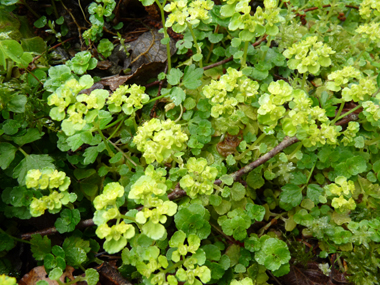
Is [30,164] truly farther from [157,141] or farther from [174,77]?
[174,77]

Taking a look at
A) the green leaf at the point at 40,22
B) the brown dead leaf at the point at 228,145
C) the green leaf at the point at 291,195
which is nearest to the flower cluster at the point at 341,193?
the green leaf at the point at 291,195

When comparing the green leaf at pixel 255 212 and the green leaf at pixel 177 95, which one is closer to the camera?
the green leaf at pixel 255 212

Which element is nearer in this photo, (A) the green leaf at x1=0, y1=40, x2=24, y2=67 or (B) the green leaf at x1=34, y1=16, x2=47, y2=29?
(A) the green leaf at x1=0, y1=40, x2=24, y2=67

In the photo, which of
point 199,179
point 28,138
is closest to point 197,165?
point 199,179

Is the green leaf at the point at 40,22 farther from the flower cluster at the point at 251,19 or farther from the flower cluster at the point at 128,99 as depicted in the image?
the flower cluster at the point at 251,19

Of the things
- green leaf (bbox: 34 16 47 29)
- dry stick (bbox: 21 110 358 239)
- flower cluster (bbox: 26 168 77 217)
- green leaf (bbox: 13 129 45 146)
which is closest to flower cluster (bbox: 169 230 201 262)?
dry stick (bbox: 21 110 358 239)

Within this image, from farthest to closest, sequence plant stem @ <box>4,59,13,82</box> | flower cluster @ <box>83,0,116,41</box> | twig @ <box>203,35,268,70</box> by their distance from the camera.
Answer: flower cluster @ <box>83,0,116,41</box>, twig @ <box>203,35,268,70</box>, plant stem @ <box>4,59,13,82</box>

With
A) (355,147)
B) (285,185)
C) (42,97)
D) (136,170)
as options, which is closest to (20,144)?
(42,97)

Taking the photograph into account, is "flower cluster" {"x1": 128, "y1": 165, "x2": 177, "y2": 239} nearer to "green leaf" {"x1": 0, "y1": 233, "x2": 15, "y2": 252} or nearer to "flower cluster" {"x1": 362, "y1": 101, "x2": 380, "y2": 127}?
"green leaf" {"x1": 0, "y1": 233, "x2": 15, "y2": 252}

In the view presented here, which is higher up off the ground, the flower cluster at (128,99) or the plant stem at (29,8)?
the plant stem at (29,8)
